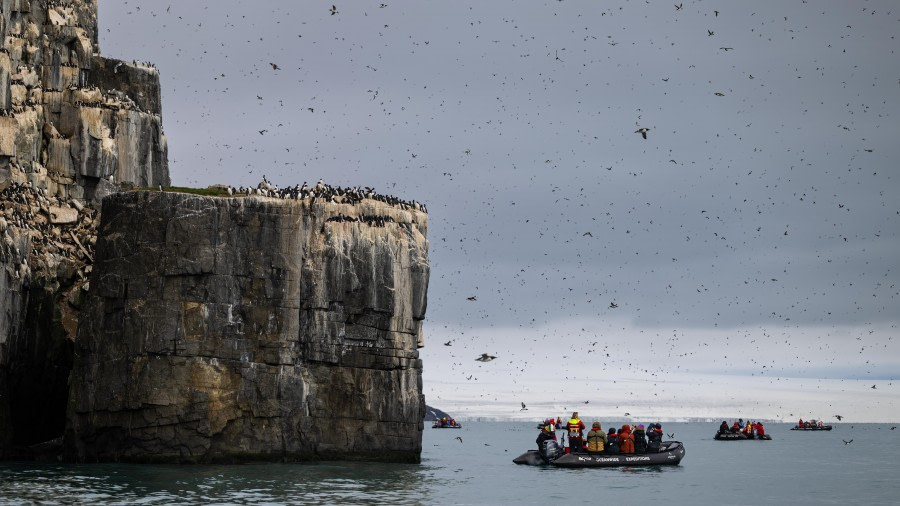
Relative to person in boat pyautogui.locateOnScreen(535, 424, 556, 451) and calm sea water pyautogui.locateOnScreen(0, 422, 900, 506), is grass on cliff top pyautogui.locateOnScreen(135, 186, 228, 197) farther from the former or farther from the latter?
person in boat pyautogui.locateOnScreen(535, 424, 556, 451)

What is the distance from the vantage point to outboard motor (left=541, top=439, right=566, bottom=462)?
7912cm

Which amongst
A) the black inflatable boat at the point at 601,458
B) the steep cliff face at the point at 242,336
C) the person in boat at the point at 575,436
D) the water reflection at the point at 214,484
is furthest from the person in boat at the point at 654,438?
the water reflection at the point at 214,484

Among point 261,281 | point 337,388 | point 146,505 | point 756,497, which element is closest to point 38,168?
point 261,281

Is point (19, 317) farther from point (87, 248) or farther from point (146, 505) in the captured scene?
point (146, 505)

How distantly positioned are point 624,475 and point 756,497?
9693 mm

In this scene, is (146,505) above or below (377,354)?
below

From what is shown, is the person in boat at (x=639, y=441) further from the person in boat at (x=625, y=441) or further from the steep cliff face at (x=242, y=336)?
the steep cliff face at (x=242, y=336)

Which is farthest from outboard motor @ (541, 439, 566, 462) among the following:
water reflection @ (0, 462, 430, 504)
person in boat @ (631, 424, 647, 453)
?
water reflection @ (0, 462, 430, 504)

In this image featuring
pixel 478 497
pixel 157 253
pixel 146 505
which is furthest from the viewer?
pixel 157 253

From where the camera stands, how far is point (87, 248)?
84.1 metres

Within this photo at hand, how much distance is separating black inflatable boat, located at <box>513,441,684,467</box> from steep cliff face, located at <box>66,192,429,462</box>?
27.6ft

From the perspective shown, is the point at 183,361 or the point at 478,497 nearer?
the point at 478,497

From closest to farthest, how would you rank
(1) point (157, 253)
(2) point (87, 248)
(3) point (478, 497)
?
(3) point (478, 497)
(1) point (157, 253)
(2) point (87, 248)

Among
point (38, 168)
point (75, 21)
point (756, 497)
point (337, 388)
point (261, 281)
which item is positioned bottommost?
point (756, 497)
